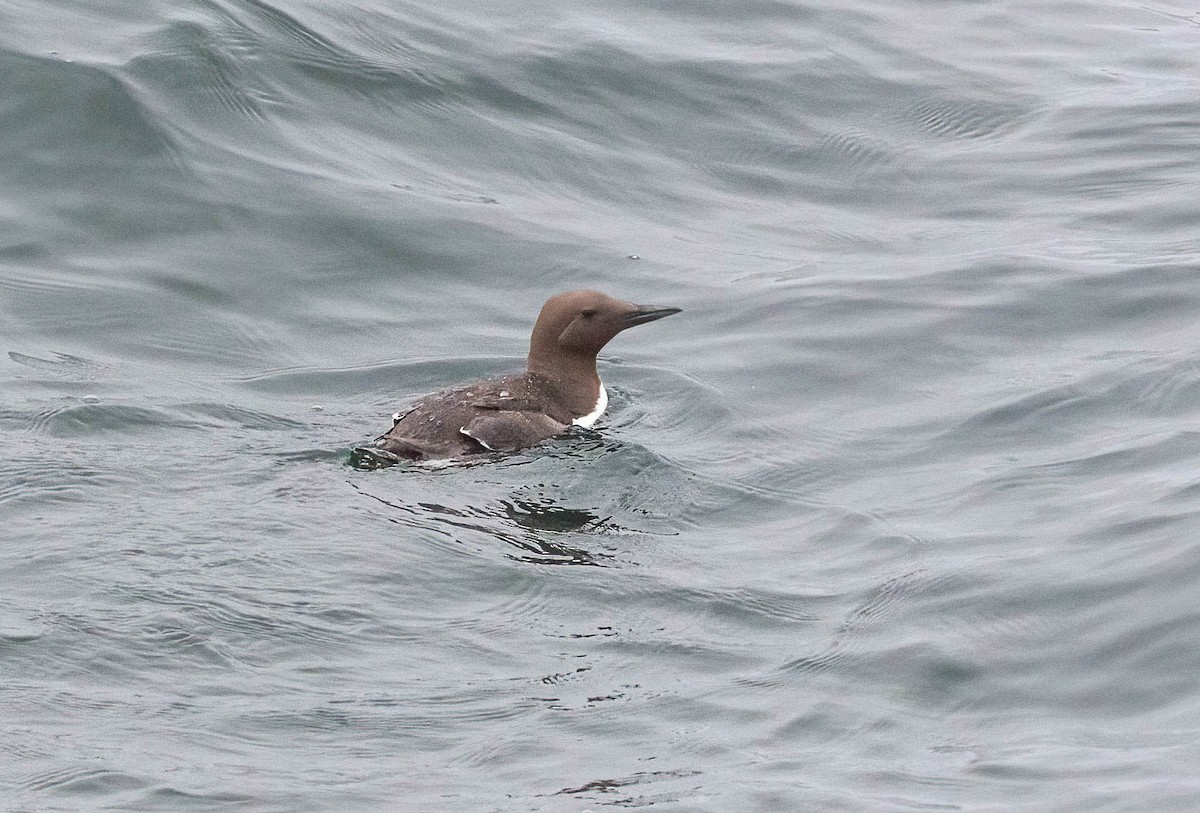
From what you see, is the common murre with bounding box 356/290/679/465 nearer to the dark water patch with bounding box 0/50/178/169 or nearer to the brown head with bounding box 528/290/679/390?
the brown head with bounding box 528/290/679/390

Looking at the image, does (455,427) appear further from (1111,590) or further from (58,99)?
(58,99)

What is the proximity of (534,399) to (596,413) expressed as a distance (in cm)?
47

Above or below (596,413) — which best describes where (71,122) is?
above

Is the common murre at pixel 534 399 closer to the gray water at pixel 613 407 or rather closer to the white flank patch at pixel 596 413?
the white flank patch at pixel 596 413

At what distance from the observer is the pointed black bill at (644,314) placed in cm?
1022

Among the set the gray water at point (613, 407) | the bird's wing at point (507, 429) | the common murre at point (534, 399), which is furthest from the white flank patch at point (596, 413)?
the bird's wing at point (507, 429)

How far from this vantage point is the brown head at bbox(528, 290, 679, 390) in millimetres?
10250

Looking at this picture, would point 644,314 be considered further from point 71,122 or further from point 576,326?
point 71,122

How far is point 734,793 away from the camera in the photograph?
5.84 meters

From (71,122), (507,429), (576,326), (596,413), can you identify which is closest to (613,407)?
(596,413)

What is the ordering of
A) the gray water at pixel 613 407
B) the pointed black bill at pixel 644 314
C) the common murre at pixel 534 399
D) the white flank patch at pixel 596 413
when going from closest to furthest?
1. the gray water at pixel 613 407
2. the common murre at pixel 534 399
3. the white flank patch at pixel 596 413
4. the pointed black bill at pixel 644 314

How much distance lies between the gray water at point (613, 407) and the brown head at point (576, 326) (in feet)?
A: 1.55

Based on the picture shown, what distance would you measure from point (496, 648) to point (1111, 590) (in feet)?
7.99

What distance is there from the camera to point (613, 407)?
1052 cm
